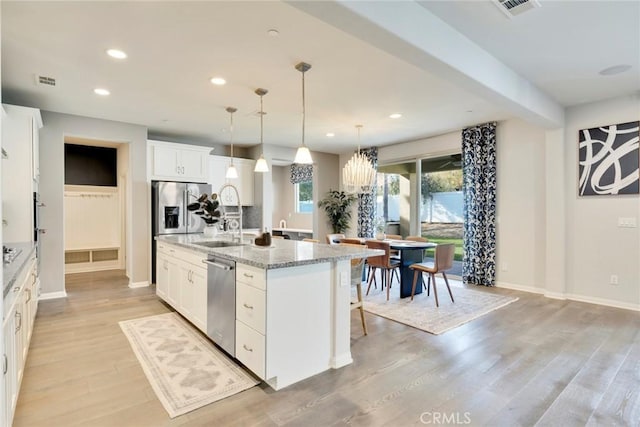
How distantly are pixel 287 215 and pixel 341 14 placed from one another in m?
7.77

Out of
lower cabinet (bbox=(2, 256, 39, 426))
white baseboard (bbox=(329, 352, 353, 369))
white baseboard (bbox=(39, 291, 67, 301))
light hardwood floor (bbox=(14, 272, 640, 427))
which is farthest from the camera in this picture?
white baseboard (bbox=(39, 291, 67, 301))

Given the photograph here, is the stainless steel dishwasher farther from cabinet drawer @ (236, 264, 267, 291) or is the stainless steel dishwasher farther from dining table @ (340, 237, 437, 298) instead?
dining table @ (340, 237, 437, 298)

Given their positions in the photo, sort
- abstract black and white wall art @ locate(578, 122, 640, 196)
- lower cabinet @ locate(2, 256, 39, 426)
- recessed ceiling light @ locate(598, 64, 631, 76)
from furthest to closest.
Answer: abstract black and white wall art @ locate(578, 122, 640, 196) < recessed ceiling light @ locate(598, 64, 631, 76) < lower cabinet @ locate(2, 256, 39, 426)

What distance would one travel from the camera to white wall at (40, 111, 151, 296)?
15.5 feet

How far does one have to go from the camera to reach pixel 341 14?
78.0 inches

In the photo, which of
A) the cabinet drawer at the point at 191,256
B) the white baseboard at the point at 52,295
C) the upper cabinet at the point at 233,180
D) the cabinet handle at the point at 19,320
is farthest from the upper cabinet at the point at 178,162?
the cabinet handle at the point at 19,320

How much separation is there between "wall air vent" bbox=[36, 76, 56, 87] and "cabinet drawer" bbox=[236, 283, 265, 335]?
10.5ft

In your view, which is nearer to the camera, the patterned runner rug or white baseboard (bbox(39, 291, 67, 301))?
the patterned runner rug

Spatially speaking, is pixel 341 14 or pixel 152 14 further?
pixel 152 14

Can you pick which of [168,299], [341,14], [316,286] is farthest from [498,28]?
[168,299]

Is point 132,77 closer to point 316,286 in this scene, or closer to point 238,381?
point 316,286

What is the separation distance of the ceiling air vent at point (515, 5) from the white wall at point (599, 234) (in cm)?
300

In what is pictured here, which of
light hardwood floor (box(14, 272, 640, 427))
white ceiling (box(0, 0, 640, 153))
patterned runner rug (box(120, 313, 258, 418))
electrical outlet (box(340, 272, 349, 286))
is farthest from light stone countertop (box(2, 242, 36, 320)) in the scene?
electrical outlet (box(340, 272, 349, 286))

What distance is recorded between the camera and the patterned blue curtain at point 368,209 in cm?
739
